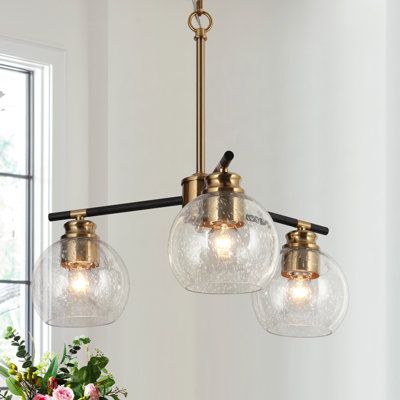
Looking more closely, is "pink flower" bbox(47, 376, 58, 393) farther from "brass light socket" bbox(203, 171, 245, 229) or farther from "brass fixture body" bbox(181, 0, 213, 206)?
"brass light socket" bbox(203, 171, 245, 229)

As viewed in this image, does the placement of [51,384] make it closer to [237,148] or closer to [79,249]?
[79,249]

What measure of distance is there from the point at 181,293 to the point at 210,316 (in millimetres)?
147

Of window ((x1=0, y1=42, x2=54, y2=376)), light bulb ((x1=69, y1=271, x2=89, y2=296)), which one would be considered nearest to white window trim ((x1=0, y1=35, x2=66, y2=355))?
window ((x1=0, y1=42, x2=54, y2=376))

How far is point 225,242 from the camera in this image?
1.63m

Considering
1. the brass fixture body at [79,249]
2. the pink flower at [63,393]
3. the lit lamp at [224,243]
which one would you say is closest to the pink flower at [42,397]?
the pink flower at [63,393]

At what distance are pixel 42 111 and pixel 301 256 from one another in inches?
73.9

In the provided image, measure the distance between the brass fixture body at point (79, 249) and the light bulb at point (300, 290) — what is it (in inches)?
15.7

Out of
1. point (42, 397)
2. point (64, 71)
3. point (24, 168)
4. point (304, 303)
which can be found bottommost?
point (42, 397)

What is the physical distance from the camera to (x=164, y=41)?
3.85 meters

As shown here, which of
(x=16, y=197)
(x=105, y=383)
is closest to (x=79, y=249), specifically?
(x=105, y=383)

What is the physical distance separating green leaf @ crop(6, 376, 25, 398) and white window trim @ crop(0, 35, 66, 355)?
3.29 feet

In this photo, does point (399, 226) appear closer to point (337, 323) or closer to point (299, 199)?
point (299, 199)

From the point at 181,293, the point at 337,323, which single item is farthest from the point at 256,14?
the point at 337,323

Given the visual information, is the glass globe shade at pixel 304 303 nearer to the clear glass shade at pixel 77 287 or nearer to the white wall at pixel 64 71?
the clear glass shade at pixel 77 287
